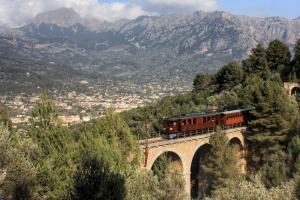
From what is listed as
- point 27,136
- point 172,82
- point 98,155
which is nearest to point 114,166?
point 98,155

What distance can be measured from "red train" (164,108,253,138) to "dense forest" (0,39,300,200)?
169cm

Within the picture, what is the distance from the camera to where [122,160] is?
67.8 feet

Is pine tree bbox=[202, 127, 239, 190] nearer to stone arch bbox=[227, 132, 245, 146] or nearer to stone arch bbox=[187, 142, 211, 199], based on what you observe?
stone arch bbox=[187, 142, 211, 199]

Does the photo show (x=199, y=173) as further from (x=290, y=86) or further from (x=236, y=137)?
(x=290, y=86)

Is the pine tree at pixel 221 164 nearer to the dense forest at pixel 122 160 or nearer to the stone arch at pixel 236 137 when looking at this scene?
the dense forest at pixel 122 160

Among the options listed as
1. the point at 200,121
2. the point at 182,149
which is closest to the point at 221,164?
the point at 182,149

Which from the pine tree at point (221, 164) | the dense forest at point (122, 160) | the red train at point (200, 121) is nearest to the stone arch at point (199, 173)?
the dense forest at point (122, 160)

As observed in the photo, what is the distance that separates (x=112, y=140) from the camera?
2262 centimetres

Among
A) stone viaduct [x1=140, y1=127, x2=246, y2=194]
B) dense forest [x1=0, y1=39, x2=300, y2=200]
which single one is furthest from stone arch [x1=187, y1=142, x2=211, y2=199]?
dense forest [x1=0, y1=39, x2=300, y2=200]

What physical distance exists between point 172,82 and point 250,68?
142720mm

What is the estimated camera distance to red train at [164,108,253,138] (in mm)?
31500

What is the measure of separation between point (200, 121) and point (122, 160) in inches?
563

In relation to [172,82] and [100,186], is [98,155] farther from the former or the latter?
[172,82]

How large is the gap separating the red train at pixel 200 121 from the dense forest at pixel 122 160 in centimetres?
169
